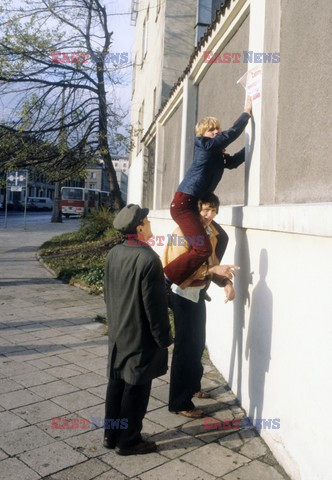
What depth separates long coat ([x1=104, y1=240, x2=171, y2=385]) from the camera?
3328mm

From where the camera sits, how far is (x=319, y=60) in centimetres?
316

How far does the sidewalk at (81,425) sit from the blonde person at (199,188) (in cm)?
113

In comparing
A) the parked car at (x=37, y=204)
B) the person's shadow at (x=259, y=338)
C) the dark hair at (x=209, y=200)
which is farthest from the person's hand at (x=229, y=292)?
the parked car at (x=37, y=204)

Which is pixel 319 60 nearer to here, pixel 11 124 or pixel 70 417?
pixel 70 417

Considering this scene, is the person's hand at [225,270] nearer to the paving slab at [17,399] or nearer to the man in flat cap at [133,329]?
the man in flat cap at [133,329]

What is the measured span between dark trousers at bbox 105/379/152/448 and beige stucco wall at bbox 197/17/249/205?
7.96 ft

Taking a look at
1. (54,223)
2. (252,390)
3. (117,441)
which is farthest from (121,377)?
(54,223)

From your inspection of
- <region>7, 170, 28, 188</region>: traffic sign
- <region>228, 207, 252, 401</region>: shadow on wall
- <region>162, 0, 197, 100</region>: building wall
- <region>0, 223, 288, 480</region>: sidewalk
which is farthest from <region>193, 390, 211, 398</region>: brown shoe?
<region>7, 170, 28, 188</region>: traffic sign

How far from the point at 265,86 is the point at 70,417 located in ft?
9.73

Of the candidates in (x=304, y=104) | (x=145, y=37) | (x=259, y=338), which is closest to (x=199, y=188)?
(x=304, y=104)

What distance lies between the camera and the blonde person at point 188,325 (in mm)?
4043

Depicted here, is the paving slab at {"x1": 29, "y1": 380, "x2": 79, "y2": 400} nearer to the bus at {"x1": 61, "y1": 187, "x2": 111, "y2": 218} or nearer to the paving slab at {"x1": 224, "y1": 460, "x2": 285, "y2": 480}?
the paving slab at {"x1": 224, "y1": 460, "x2": 285, "y2": 480}

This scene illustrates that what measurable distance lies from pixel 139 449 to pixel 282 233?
170cm

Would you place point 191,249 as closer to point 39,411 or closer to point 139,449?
point 139,449
